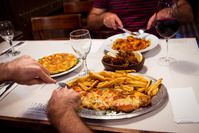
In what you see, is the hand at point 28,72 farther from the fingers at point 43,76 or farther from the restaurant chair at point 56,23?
the restaurant chair at point 56,23

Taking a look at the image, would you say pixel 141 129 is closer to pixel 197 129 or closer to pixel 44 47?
pixel 197 129

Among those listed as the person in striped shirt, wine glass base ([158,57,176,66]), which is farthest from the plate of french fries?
the person in striped shirt

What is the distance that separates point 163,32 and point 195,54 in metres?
0.24

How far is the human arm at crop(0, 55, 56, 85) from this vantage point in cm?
108

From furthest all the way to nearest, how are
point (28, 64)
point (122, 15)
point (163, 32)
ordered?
point (122, 15) → point (163, 32) → point (28, 64)

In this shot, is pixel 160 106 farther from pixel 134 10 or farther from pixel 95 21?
pixel 95 21

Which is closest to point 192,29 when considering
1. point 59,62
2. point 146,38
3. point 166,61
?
point 146,38

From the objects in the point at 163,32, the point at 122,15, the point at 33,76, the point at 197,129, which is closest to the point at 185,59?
the point at 163,32

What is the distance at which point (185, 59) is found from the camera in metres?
1.31

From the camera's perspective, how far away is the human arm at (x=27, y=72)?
3.54ft

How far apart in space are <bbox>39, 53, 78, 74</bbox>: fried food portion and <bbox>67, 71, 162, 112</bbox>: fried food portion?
20 cm

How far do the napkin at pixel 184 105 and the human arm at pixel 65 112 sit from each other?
0.33 m

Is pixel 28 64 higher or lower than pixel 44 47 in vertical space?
higher

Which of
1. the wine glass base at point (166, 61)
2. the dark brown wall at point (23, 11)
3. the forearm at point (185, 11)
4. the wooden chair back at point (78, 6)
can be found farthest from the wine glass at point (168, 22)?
the dark brown wall at point (23, 11)
